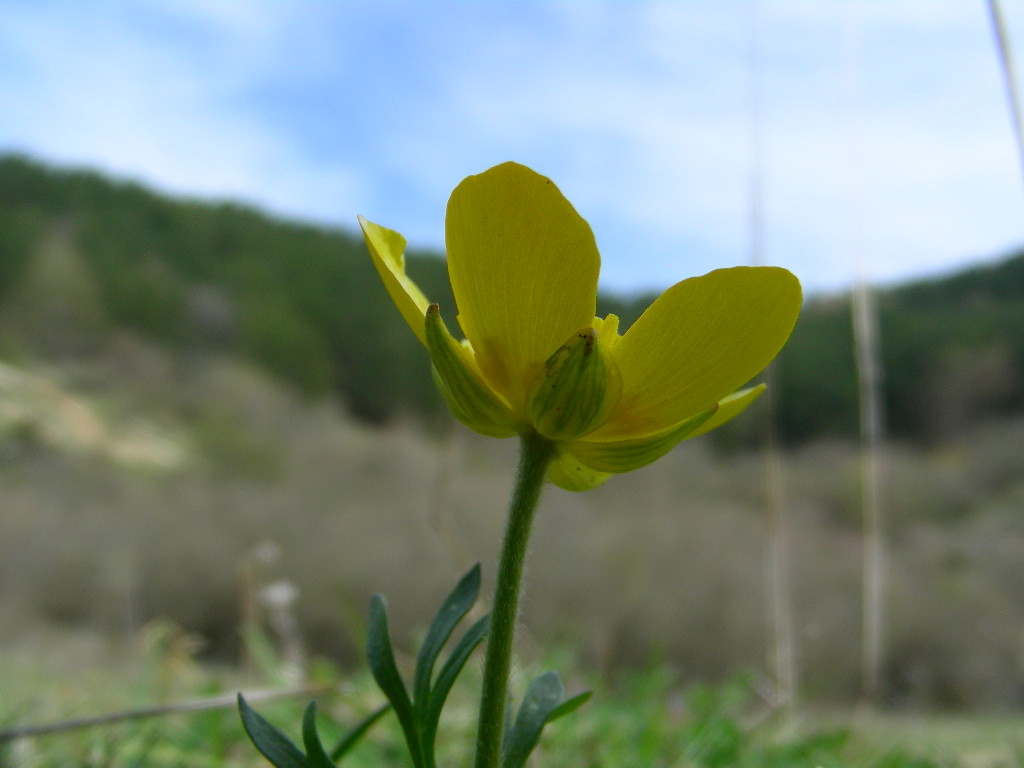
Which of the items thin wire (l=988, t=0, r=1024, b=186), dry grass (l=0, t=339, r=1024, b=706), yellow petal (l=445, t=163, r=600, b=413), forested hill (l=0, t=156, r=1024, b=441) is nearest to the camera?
yellow petal (l=445, t=163, r=600, b=413)

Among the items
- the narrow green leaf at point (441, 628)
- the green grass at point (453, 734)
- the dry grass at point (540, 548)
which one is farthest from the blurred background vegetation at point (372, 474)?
the narrow green leaf at point (441, 628)

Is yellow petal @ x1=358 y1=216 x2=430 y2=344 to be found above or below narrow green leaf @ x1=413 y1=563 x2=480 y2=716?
above

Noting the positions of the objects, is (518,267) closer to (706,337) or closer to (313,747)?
(706,337)

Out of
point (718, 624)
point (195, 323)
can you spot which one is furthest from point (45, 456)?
point (718, 624)

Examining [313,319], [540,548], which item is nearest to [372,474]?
[540,548]

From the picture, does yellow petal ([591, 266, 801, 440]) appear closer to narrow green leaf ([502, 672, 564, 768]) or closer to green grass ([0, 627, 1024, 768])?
narrow green leaf ([502, 672, 564, 768])

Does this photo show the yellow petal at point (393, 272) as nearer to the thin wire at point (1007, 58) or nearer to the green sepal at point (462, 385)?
the green sepal at point (462, 385)

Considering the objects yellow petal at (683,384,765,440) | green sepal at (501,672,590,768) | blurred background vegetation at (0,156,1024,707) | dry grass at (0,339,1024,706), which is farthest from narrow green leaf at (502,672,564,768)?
dry grass at (0,339,1024,706)
